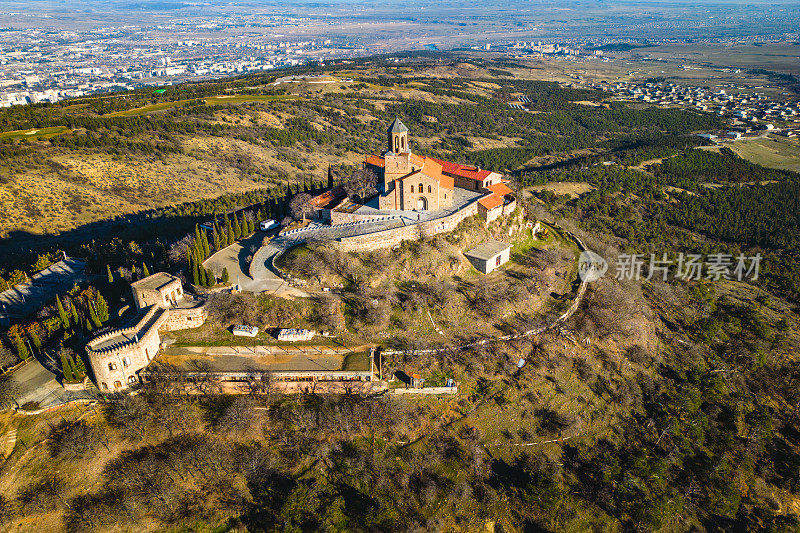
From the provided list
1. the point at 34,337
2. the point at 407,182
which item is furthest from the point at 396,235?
the point at 34,337

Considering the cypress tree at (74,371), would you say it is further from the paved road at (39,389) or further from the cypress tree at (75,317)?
the cypress tree at (75,317)

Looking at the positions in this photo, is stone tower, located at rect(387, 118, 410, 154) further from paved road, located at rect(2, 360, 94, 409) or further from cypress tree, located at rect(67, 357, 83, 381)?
paved road, located at rect(2, 360, 94, 409)

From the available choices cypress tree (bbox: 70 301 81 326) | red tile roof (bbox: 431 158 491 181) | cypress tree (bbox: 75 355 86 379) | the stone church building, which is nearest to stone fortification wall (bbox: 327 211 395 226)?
the stone church building

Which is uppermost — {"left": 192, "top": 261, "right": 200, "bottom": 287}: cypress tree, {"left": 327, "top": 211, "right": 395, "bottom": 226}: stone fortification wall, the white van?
{"left": 327, "top": 211, "right": 395, "bottom": 226}: stone fortification wall

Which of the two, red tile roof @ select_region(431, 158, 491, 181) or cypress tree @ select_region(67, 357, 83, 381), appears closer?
cypress tree @ select_region(67, 357, 83, 381)

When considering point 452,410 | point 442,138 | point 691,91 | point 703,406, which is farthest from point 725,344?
point 691,91

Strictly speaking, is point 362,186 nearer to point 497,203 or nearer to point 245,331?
point 497,203
